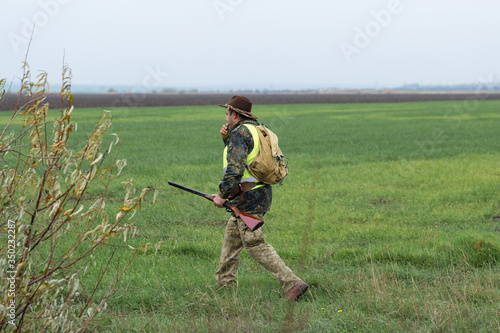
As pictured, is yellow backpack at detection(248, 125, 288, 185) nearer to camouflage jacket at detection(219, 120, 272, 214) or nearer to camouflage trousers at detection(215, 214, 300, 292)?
camouflage jacket at detection(219, 120, 272, 214)

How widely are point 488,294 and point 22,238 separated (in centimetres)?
462

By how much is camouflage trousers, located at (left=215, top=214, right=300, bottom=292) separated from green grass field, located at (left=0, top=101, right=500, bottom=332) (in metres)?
0.28

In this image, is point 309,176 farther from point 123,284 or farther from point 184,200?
point 123,284

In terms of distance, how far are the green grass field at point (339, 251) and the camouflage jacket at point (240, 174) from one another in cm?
71

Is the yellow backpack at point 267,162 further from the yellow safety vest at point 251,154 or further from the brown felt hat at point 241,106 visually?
the brown felt hat at point 241,106

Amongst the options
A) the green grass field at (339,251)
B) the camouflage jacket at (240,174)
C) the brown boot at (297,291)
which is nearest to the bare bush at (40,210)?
the green grass field at (339,251)

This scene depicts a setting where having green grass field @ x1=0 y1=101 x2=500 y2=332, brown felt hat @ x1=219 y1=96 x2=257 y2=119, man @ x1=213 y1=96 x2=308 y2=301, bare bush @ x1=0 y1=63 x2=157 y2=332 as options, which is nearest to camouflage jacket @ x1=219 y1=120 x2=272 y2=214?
man @ x1=213 y1=96 x2=308 y2=301

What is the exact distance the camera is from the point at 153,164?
18.8 metres

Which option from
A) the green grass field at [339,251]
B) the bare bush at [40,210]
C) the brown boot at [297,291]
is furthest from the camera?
the brown boot at [297,291]

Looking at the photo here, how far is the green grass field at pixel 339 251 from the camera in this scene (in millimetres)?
5438

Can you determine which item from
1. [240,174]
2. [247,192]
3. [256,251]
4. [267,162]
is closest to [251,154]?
[267,162]

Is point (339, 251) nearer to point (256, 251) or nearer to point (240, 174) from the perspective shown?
point (256, 251)

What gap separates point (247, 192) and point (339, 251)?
2.71m

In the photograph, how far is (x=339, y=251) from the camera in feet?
27.1
